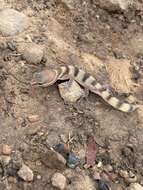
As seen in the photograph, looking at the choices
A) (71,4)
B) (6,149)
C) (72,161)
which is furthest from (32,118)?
(71,4)

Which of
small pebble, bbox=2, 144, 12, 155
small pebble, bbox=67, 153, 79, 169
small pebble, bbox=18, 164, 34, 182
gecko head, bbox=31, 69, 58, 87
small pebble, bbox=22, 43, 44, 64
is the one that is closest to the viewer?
small pebble, bbox=18, 164, 34, 182

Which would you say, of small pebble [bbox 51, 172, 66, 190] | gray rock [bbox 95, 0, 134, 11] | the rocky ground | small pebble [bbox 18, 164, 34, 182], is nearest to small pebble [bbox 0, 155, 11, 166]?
the rocky ground

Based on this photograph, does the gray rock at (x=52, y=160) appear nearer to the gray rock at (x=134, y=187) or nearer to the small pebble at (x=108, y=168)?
the small pebble at (x=108, y=168)

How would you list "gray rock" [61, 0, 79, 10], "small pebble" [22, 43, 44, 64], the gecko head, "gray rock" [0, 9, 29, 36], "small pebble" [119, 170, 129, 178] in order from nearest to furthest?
"small pebble" [119, 170, 129, 178] < the gecko head < "small pebble" [22, 43, 44, 64] < "gray rock" [0, 9, 29, 36] < "gray rock" [61, 0, 79, 10]

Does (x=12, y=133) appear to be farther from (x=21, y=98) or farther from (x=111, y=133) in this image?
(x=111, y=133)

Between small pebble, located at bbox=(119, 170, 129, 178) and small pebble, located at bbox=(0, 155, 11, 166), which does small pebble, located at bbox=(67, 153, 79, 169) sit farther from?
small pebble, located at bbox=(0, 155, 11, 166)

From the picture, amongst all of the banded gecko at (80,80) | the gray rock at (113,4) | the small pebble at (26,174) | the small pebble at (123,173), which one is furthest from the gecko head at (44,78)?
the gray rock at (113,4)

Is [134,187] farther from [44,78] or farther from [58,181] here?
[44,78]
